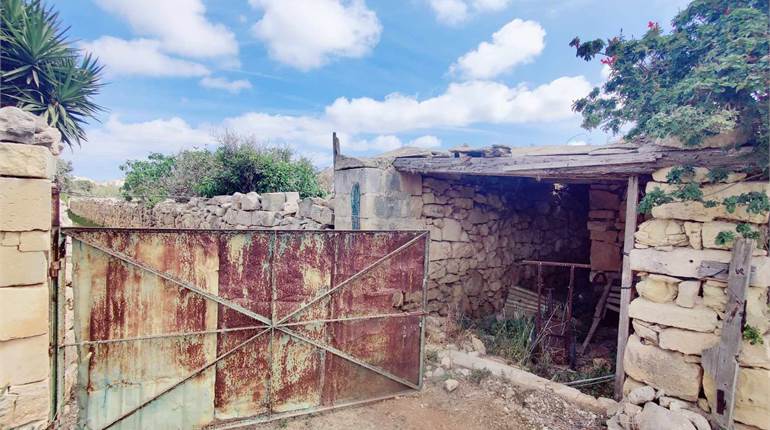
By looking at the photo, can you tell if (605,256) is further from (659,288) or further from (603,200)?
(659,288)

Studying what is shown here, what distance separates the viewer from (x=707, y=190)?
11.0ft

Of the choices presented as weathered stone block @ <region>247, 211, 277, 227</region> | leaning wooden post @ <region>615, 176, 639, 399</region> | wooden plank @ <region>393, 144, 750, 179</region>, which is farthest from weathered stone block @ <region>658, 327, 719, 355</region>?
weathered stone block @ <region>247, 211, 277, 227</region>

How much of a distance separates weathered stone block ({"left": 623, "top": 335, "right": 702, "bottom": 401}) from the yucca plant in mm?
10916

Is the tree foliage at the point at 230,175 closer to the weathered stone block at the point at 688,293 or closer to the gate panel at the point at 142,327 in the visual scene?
the gate panel at the point at 142,327

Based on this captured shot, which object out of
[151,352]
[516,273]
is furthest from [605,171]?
[151,352]

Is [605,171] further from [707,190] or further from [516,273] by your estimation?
[516,273]

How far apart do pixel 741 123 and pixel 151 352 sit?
16.4 ft

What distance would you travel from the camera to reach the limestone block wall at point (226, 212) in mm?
6566

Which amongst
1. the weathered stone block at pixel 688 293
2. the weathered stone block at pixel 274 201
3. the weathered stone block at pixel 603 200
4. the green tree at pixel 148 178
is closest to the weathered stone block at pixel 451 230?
the weathered stone block at pixel 603 200

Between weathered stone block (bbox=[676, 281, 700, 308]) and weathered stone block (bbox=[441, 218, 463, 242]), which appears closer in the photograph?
weathered stone block (bbox=[676, 281, 700, 308])

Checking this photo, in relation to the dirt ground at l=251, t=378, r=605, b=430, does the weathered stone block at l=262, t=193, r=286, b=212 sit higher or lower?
higher

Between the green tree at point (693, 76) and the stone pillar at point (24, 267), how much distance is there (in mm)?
4489

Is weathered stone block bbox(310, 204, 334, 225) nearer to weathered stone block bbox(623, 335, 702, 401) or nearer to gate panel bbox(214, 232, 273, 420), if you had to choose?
gate panel bbox(214, 232, 273, 420)

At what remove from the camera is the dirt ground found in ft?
11.7
